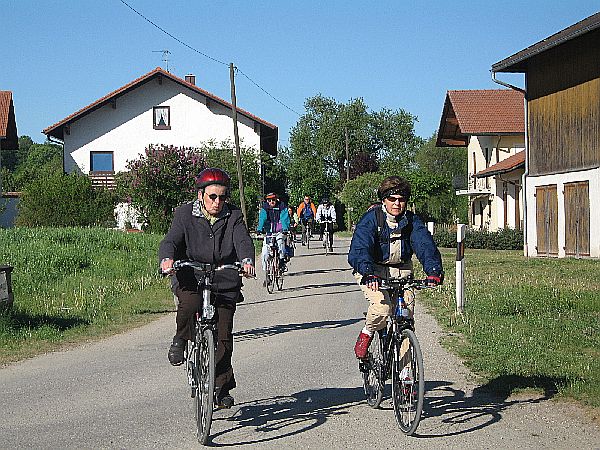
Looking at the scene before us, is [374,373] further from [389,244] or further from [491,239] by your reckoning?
[491,239]

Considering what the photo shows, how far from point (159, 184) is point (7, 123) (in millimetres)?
16579

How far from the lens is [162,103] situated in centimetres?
5662

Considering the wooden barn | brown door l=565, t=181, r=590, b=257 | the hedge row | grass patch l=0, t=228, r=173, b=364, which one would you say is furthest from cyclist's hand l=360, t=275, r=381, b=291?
the hedge row

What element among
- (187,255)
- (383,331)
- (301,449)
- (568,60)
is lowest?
(301,449)

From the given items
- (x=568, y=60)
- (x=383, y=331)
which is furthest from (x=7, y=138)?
(x=383, y=331)

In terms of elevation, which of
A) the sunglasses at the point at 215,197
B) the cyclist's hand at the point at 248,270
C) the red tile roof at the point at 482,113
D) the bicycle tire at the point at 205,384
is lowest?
the bicycle tire at the point at 205,384

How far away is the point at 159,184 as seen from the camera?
41.0 metres

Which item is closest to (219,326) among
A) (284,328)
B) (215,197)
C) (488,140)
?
(215,197)

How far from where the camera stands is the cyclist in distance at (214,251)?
711cm

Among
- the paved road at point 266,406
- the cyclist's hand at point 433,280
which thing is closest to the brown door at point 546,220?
the paved road at point 266,406

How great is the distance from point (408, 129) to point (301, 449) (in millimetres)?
85458

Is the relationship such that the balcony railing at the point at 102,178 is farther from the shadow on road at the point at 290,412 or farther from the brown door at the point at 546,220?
the shadow on road at the point at 290,412

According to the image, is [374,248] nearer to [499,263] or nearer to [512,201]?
[499,263]

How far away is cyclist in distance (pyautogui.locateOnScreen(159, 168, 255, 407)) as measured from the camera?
7.11 meters
